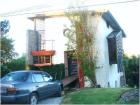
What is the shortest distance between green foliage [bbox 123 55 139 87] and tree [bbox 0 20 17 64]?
10207 mm

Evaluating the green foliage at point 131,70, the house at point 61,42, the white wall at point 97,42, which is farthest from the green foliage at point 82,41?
the green foliage at point 131,70

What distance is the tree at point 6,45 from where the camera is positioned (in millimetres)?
31953

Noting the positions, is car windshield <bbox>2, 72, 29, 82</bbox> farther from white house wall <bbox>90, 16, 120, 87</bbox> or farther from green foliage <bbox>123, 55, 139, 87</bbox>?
green foliage <bbox>123, 55, 139, 87</bbox>

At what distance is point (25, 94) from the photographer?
48.2 ft

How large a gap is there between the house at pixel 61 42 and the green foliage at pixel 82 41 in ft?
6.24

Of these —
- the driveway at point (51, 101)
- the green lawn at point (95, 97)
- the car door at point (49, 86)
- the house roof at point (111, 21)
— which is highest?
the house roof at point (111, 21)

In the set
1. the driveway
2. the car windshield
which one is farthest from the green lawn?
the car windshield

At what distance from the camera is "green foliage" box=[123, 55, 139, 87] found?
3388cm

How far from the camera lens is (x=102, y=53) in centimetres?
2683

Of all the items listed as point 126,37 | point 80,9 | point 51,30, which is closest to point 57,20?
point 51,30

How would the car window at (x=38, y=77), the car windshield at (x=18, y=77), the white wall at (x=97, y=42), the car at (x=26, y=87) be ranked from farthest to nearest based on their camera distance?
the white wall at (x=97, y=42)
the car window at (x=38, y=77)
the car windshield at (x=18, y=77)
the car at (x=26, y=87)

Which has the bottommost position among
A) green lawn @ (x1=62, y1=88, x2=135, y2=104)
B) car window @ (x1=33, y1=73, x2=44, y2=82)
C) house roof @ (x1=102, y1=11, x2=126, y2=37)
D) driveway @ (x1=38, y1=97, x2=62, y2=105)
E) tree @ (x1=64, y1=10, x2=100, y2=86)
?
driveway @ (x1=38, y1=97, x2=62, y2=105)

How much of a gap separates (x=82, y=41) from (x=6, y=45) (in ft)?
37.0

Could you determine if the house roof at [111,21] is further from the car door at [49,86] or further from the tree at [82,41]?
the car door at [49,86]
